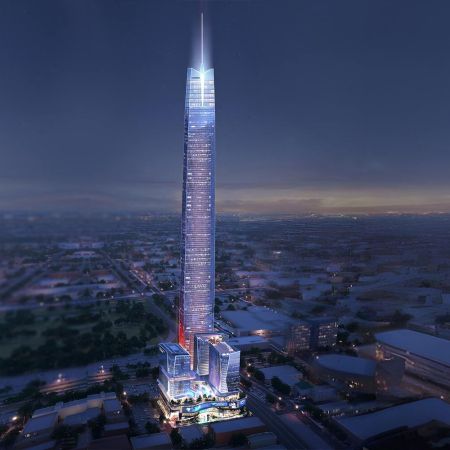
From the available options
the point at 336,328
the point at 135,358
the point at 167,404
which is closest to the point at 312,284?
the point at 336,328

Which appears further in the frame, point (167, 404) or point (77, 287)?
point (77, 287)

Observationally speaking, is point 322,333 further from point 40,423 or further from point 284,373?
point 40,423

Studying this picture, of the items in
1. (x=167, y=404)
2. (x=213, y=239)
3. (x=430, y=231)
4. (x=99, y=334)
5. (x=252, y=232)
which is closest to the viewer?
(x=167, y=404)

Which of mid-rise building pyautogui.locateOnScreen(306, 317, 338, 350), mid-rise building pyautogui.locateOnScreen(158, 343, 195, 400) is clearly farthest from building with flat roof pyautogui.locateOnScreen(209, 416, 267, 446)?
mid-rise building pyautogui.locateOnScreen(306, 317, 338, 350)

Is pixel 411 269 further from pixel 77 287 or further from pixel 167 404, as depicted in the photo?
pixel 77 287

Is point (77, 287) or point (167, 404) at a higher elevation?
point (77, 287)

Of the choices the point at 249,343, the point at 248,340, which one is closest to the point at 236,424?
the point at 249,343

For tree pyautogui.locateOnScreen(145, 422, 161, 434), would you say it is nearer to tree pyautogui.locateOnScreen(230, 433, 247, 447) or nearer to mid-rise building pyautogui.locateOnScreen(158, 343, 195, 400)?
mid-rise building pyautogui.locateOnScreen(158, 343, 195, 400)
